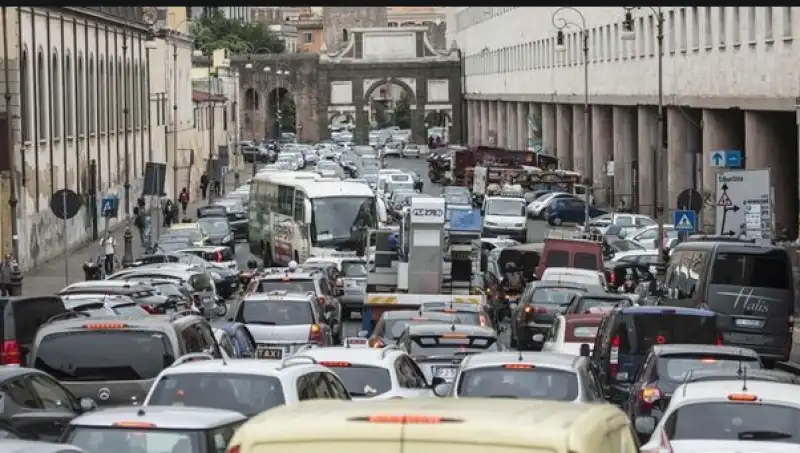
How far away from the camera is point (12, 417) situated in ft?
52.3

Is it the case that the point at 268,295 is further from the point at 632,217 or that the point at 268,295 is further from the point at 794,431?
the point at 632,217

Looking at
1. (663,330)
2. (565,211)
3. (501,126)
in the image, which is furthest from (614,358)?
(501,126)

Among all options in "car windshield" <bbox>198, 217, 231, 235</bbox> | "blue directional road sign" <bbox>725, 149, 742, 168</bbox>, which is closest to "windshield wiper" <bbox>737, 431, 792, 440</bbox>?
"blue directional road sign" <bbox>725, 149, 742, 168</bbox>

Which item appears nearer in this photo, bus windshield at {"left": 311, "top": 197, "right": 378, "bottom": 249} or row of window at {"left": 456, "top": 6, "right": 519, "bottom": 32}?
bus windshield at {"left": 311, "top": 197, "right": 378, "bottom": 249}

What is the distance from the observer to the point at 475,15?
148250 millimetres

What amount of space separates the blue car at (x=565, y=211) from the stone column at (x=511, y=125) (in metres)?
45.6

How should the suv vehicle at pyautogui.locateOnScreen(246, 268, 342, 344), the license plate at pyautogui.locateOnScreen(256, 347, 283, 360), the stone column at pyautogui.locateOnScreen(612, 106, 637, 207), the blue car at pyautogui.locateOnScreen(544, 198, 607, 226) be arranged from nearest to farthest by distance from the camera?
the license plate at pyautogui.locateOnScreen(256, 347, 283, 360), the suv vehicle at pyautogui.locateOnScreen(246, 268, 342, 344), the blue car at pyautogui.locateOnScreen(544, 198, 607, 226), the stone column at pyautogui.locateOnScreen(612, 106, 637, 207)

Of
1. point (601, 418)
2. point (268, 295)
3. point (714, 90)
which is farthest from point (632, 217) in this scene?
point (601, 418)

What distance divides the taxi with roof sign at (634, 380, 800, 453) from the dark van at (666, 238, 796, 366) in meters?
17.7

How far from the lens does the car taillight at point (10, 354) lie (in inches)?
918

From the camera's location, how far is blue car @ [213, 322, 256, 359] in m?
23.9

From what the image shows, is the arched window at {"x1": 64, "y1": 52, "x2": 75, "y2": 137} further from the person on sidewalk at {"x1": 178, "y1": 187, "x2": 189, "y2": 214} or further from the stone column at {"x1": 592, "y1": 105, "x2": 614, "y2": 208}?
the stone column at {"x1": 592, "y1": 105, "x2": 614, "y2": 208}

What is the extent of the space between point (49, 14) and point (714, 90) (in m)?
21.2

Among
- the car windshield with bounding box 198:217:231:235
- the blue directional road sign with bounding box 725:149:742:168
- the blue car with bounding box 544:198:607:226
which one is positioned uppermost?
the blue directional road sign with bounding box 725:149:742:168
